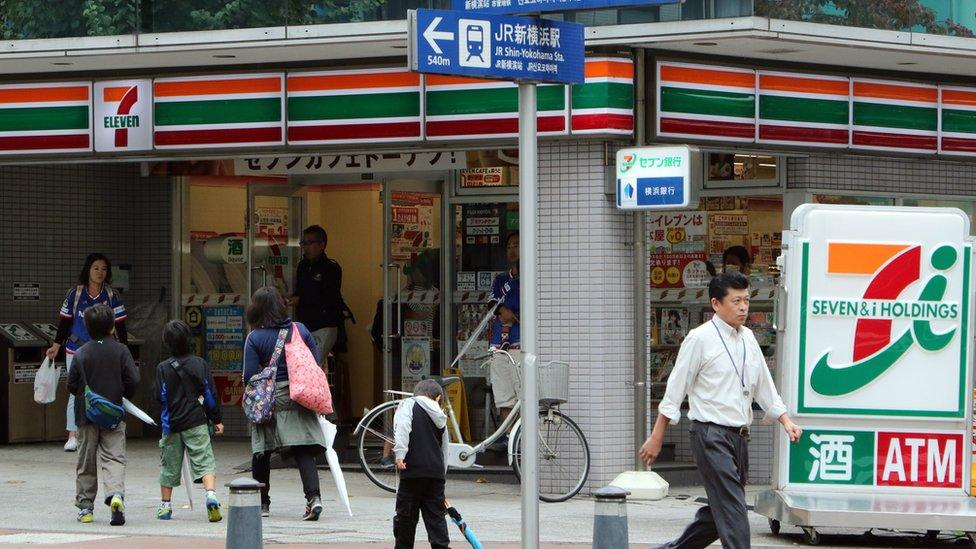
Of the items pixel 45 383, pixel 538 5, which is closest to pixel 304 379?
pixel 538 5

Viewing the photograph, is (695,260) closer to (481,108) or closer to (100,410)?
(481,108)

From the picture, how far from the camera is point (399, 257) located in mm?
15820

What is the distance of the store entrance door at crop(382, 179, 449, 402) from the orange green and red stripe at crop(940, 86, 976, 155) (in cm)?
493

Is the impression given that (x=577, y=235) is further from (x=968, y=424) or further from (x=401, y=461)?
(x=401, y=461)

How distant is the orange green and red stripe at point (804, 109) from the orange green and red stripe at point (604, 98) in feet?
4.70

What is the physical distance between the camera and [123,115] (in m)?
14.8

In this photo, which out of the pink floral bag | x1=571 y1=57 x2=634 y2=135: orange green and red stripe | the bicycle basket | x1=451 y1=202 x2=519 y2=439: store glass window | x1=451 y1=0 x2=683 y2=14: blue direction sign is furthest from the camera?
x1=451 y1=202 x2=519 y2=439: store glass window

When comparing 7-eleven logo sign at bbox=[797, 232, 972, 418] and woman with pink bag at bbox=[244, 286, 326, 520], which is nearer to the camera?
7-eleven logo sign at bbox=[797, 232, 972, 418]

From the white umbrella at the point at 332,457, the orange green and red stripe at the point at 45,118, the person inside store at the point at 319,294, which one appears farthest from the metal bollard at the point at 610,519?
the orange green and red stripe at the point at 45,118

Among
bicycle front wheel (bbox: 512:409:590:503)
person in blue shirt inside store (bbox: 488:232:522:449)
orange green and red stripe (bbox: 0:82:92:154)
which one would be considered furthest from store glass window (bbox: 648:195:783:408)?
orange green and red stripe (bbox: 0:82:92:154)

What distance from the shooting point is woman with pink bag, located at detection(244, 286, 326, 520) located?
11594mm

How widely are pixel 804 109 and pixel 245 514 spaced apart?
796 cm

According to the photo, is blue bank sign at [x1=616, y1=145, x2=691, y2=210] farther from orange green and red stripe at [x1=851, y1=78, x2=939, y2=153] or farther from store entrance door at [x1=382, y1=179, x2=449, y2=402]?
store entrance door at [x1=382, y1=179, x2=449, y2=402]

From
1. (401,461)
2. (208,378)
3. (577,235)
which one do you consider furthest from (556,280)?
(401,461)
